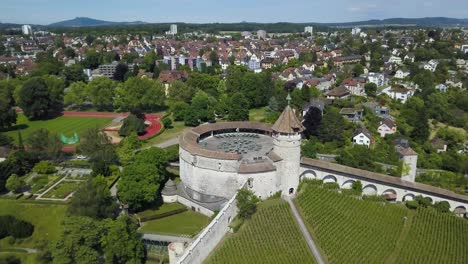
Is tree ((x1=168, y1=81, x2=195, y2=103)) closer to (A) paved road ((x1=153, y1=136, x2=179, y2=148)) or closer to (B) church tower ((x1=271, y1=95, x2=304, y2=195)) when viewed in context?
(A) paved road ((x1=153, y1=136, x2=179, y2=148))

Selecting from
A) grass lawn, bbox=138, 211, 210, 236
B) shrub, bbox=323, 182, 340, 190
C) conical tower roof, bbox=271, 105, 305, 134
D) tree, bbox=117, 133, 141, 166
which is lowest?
grass lawn, bbox=138, 211, 210, 236

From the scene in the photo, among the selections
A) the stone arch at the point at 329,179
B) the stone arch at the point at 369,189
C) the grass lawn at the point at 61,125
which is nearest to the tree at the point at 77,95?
the grass lawn at the point at 61,125

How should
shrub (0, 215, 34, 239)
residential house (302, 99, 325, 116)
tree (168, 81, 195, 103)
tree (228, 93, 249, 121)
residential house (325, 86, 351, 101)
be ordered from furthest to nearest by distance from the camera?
residential house (325, 86, 351, 101)
tree (168, 81, 195, 103)
residential house (302, 99, 325, 116)
tree (228, 93, 249, 121)
shrub (0, 215, 34, 239)

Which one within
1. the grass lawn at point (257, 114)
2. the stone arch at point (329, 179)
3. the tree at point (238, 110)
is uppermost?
the tree at point (238, 110)

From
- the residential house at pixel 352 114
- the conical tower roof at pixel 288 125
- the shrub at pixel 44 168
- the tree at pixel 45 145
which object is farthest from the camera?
the residential house at pixel 352 114

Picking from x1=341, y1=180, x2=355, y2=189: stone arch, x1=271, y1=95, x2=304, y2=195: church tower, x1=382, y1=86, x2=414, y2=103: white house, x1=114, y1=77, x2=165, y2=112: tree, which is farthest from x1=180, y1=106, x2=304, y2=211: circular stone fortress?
x1=382, y1=86, x2=414, y2=103: white house

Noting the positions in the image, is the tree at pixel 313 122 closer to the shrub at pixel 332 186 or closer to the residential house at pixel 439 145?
the residential house at pixel 439 145

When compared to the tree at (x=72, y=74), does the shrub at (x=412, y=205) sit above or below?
below
